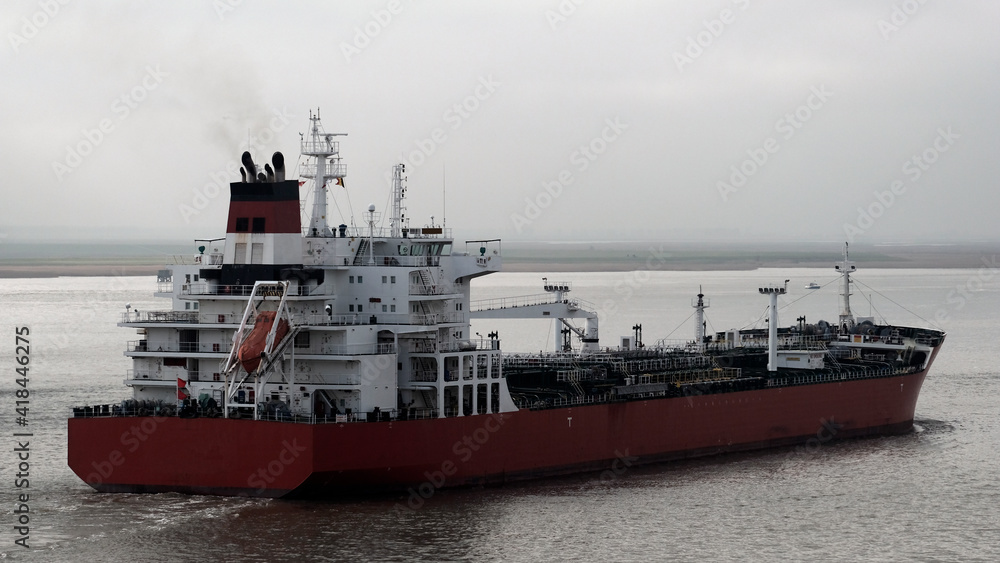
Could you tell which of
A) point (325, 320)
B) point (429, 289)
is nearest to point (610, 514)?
point (429, 289)

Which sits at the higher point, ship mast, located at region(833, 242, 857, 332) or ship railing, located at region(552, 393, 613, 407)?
ship mast, located at region(833, 242, 857, 332)

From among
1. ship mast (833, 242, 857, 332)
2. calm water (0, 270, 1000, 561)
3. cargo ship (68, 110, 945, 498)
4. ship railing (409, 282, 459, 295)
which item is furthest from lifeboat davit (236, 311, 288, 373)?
ship mast (833, 242, 857, 332)

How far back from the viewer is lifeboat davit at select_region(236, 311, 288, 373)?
2983cm

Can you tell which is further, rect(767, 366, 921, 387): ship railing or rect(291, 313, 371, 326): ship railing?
rect(767, 366, 921, 387): ship railing

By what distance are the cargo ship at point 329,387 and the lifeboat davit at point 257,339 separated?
5 centimetres

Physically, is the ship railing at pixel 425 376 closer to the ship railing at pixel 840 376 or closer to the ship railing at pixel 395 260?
the ship railing at pixel 395 260

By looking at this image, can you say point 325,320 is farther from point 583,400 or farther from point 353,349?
point 583,400

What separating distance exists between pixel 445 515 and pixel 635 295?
106289 millimetres

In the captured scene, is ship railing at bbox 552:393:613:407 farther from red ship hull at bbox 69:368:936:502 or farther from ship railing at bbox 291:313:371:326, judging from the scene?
ship railing at bbox 291:313:371:326

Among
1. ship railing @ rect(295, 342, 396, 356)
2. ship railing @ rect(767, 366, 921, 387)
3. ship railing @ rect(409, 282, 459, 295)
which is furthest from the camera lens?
ship railing @ rect(767, 366, 921, 387)

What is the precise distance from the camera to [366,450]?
30359mm

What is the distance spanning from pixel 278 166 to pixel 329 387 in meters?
5.70

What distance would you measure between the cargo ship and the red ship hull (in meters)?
0.04

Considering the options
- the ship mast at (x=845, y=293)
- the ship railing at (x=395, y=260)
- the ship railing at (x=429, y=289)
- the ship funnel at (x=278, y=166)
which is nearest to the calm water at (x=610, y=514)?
the ship railing at (x=429, y=289)
